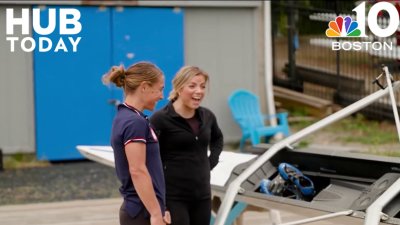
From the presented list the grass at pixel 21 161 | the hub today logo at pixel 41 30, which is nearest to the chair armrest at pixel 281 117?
the hub today logo at pixel 41 30

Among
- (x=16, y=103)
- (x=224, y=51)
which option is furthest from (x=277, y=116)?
(x=16, y=103)

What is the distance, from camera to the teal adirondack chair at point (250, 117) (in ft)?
38.4

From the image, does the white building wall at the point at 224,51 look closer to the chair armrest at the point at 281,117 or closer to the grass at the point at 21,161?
the chair armrest at the point at 281,117

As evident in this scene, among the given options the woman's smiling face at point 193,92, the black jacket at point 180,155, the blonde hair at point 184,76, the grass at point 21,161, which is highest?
the blonde hair at point 184,76

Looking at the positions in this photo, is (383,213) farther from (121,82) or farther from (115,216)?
(115,216)

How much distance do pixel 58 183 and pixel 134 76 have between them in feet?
19.4

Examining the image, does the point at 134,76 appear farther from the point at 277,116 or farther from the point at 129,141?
the point at 277,116

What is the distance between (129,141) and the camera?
402 cm

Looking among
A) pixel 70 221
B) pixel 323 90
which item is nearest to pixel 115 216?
pixel 70 221

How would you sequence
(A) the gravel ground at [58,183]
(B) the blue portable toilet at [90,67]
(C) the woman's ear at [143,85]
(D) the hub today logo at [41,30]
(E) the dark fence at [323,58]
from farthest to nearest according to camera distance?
(E) the dark fence at [323,58] < (B) the blue portable toilet at [90,67] < (D) the hub today logo at [41,30] < (A) the gravel ground at [58,183] < (C) the woman's ear at [143,85]

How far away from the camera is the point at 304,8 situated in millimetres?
15617

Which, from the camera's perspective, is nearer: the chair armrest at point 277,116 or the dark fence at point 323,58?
the chair armrest at point 277,116

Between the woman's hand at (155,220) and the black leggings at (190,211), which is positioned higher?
the woman's hand at (155,220)

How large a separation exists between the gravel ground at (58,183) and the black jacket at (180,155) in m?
4.28
